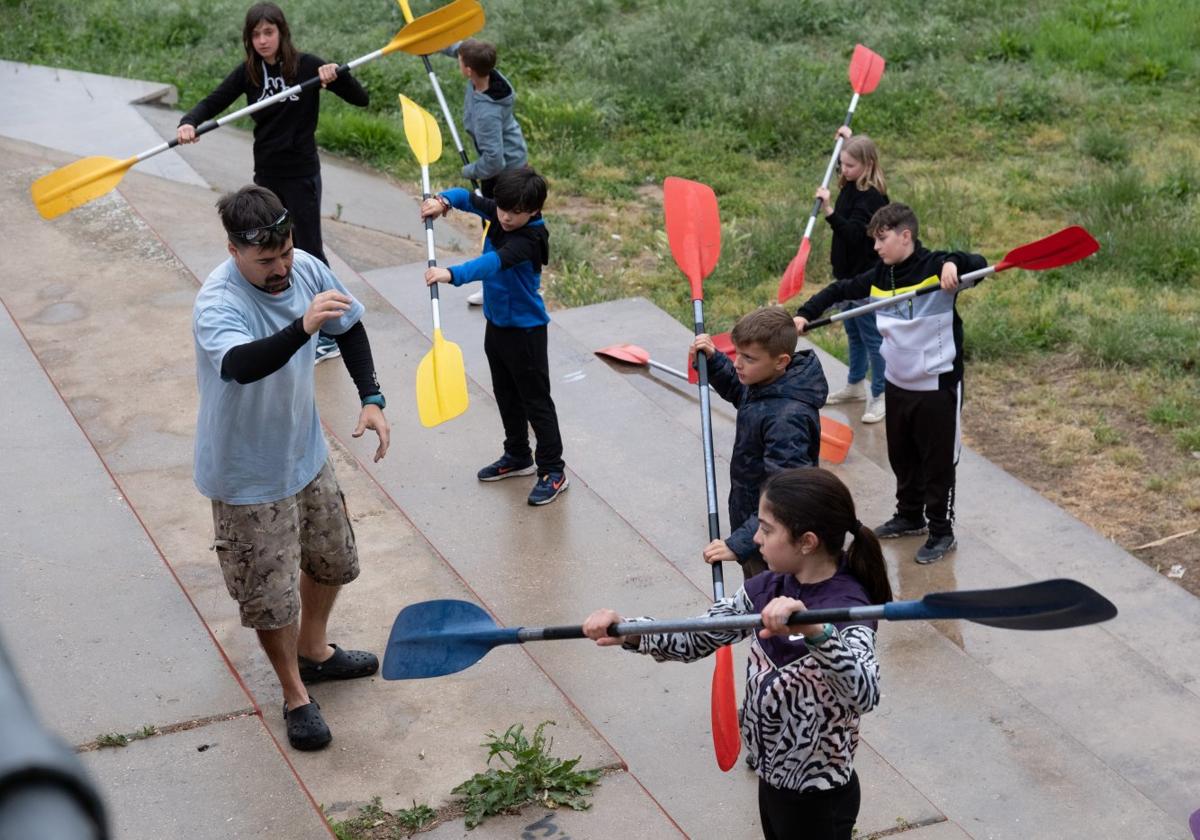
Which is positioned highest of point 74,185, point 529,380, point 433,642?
point 74,185

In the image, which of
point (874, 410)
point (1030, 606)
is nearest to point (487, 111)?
point (874, 410)

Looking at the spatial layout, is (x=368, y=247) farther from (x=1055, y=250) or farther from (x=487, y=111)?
(x=1055, y=250)

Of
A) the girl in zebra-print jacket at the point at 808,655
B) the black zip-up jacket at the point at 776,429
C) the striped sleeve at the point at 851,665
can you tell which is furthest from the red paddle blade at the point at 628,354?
the striped sleeve at the point at 851,665

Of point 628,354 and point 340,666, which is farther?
point 628,354

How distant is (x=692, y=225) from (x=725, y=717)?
2.57 metres

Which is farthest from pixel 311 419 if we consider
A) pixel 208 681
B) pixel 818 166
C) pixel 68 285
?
pixel 818 166

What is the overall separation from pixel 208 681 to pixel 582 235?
5.65 metres

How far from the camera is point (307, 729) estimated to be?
13.3 ft

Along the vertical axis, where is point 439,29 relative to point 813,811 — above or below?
above

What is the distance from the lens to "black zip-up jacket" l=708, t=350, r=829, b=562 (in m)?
4.09

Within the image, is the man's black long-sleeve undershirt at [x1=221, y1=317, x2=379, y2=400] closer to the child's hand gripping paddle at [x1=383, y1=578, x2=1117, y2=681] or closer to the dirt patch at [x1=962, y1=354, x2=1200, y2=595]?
the child's hand gripping paddle at [x1=383, y1=578, x2=1117, y2=681]

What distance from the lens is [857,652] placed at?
2.84m

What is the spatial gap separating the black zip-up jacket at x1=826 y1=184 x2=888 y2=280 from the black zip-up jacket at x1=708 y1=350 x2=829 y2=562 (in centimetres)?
216

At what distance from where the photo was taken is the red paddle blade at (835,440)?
6082 millimetres
